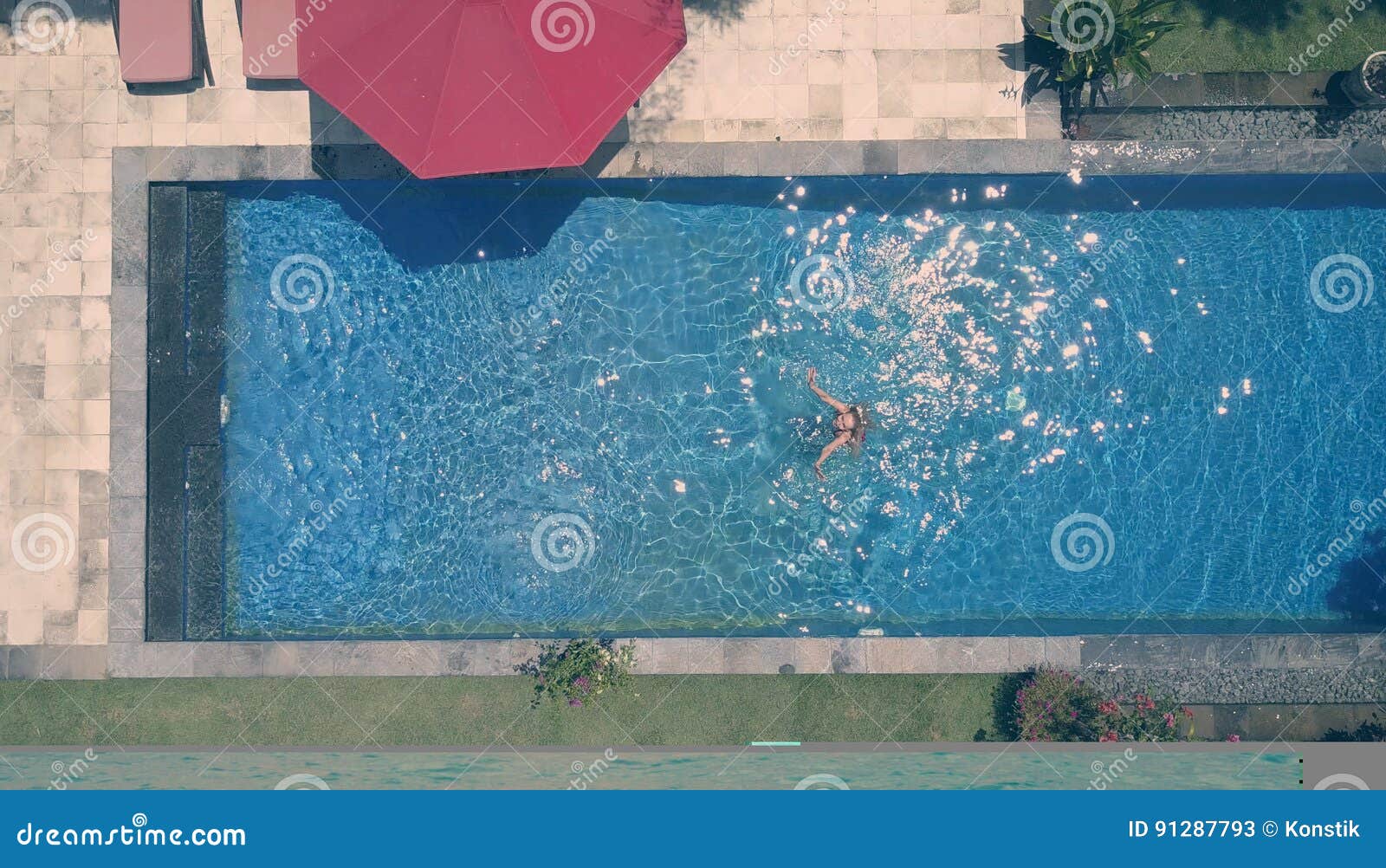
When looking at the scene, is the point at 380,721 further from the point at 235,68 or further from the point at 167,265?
the point at 235,68

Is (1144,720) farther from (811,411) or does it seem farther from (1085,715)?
(811,411)

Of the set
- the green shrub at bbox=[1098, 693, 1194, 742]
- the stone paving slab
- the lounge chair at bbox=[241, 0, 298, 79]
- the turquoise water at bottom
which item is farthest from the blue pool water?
the lounge chair at bbox=[241, 0, 298, 79]

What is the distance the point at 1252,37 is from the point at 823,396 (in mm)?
8970

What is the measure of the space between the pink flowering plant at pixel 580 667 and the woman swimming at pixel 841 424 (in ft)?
14.2

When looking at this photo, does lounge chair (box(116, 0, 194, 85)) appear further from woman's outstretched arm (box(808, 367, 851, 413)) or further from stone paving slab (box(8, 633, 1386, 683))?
woman's outstretched arm (box(808, 367, 851, 413))

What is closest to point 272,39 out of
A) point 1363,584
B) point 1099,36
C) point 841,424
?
point 841,424

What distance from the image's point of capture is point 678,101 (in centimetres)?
1495

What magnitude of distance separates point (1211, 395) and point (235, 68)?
16.4 meters

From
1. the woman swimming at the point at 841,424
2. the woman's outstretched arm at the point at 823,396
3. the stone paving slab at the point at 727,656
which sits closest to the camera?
the stone paving slab at the point at 727,656

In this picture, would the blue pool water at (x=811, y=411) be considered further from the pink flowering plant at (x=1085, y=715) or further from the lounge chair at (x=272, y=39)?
the lounge chair at (x=272, y=39)

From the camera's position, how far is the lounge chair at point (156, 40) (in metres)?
14.4

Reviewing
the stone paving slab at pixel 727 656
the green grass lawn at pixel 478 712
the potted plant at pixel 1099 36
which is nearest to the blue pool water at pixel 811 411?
the stone paving slab at pixel 727 656

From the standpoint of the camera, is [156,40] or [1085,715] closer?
[156,40]

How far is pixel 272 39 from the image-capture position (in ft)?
47.4
